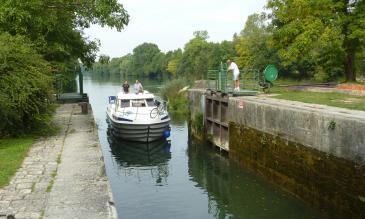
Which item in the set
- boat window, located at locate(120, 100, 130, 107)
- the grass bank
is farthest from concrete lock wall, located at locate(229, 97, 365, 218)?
the grass bank

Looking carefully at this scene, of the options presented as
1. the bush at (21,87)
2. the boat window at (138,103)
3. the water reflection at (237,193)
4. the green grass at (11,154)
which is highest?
the bush at (21,87)

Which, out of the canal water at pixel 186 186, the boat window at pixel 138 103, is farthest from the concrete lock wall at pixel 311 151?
the boat window at pixel 138 103

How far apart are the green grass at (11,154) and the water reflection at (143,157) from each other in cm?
441

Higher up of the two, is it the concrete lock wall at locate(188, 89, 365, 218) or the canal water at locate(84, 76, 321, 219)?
the concrete lock wall at locate(188, 89, 365, 218)

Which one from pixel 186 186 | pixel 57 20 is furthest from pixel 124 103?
pixel 186 186

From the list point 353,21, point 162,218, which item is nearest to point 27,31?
point 162,218

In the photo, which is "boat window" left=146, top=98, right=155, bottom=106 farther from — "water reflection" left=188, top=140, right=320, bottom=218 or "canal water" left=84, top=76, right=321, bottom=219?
"water reflection" left=188, top=140, right=320, bottom=218

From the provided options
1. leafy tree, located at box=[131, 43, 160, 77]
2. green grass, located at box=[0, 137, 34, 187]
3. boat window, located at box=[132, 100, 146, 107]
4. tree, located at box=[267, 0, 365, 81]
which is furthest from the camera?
leafy tree, located at box=[131, 43, 160, 77]

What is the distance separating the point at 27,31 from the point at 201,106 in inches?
399

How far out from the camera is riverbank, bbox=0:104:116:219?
27.2 feet

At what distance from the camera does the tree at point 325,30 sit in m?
24.7

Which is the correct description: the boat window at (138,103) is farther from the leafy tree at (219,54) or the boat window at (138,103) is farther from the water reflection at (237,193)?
the leafy tree at (219,54)

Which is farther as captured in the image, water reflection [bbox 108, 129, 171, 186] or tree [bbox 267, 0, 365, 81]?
tree [bbox 267, 0, 365, 81]

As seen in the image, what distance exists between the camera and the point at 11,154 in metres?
12.7
